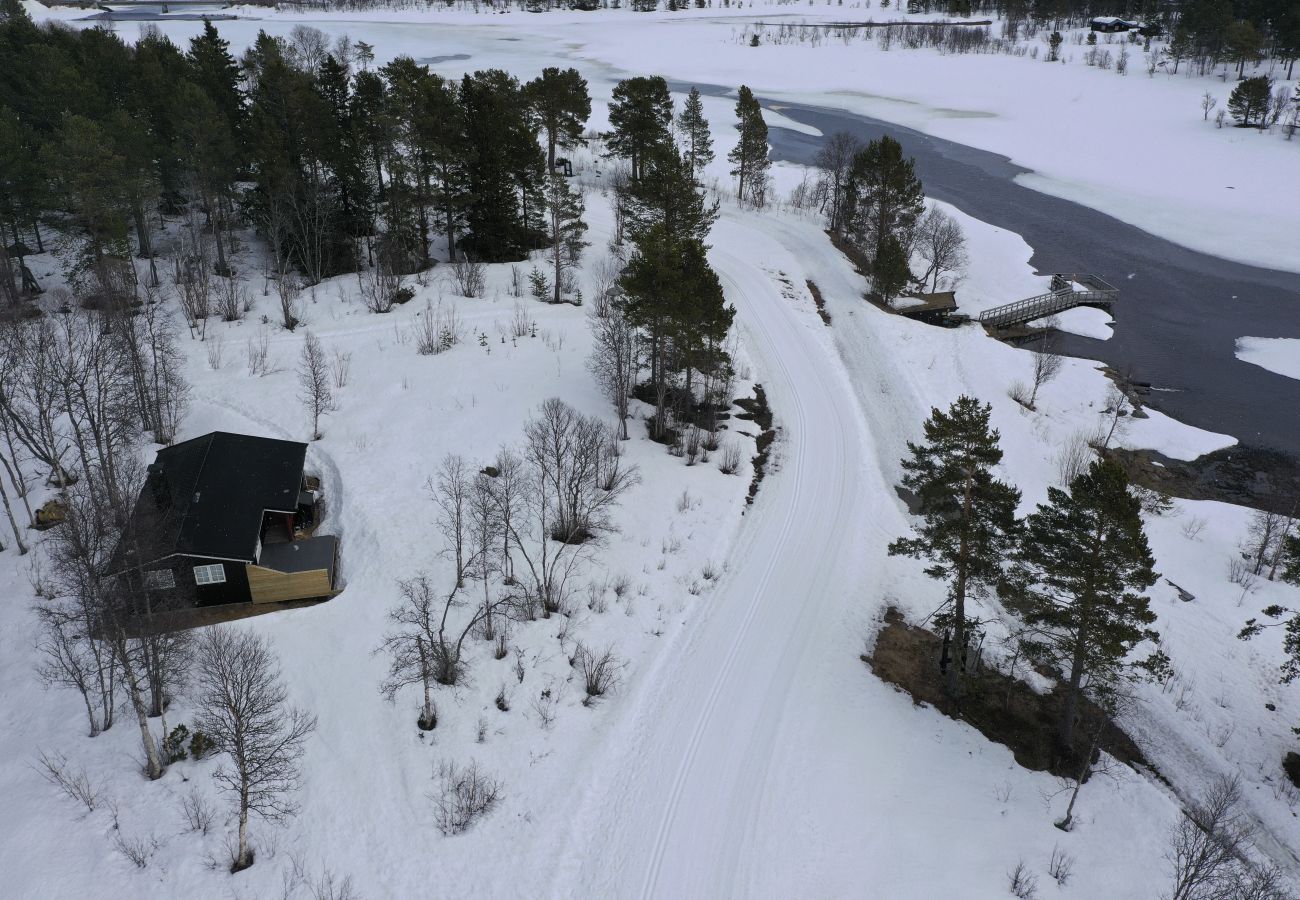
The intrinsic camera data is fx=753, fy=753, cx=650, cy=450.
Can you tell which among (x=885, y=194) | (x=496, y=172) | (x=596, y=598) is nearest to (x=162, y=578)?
(x=596, y=598)

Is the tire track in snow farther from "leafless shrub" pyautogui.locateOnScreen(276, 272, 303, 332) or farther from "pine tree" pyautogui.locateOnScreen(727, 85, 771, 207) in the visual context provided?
"pine tree" pyautogui.locateOnScreen(727, 85, 771, 207)

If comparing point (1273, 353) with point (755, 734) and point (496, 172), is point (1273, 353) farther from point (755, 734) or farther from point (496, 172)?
point (496, 172)

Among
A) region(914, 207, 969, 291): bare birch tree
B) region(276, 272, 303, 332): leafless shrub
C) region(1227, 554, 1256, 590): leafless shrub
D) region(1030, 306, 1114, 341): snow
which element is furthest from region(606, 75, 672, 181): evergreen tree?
region(1227, 554, 1256, 590): leafless shrub

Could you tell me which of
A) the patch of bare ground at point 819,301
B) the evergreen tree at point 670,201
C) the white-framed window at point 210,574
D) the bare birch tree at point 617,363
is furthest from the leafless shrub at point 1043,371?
the white-framed window at point 210,574

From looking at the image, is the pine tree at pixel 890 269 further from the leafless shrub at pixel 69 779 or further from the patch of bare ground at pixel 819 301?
the leafless shrub at pixel 69 779

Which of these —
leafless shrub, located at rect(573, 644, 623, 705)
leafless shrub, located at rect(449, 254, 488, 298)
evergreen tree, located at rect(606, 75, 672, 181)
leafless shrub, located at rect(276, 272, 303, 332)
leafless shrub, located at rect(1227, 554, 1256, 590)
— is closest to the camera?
leafless shrub, located at rect(573, 644, 623, 705)

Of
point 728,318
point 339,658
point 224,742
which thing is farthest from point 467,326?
point 224,742
